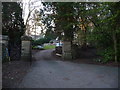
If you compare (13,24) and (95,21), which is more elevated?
(13,24)

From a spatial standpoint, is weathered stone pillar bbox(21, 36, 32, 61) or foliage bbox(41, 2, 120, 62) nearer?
foliage bbox(41, 2, 120, 62)

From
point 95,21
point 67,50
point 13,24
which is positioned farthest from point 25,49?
point 95,21

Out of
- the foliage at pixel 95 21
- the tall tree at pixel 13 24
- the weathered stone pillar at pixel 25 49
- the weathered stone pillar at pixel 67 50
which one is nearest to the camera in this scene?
the foliage at pixel 95 21

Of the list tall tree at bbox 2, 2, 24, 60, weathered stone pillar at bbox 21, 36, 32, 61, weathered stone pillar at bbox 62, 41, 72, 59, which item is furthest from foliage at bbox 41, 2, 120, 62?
weathered stone pillar at bbox 21, 36, 32, 61

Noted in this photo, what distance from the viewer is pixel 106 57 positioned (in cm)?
746

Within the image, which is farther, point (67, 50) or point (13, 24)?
point (13, 24)

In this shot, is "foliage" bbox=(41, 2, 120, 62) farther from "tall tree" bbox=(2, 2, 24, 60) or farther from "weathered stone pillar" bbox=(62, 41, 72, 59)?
"tall tree" bbox=(2, 2, 24, 60)

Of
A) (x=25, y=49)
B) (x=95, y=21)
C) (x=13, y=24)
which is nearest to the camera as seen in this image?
(x=95, y=21)

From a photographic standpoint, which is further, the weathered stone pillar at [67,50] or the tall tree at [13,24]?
the tall tree at [13,24]

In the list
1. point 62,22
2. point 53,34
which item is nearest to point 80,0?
point 62,22

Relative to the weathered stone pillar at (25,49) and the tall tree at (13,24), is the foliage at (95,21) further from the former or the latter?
the weathered stone pillar at (25,49)

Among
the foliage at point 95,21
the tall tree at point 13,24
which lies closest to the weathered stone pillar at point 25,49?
the tall tree at point 13,24

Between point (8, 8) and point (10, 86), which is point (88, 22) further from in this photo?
point (10, 86)

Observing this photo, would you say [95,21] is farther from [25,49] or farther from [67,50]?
[25,49]
